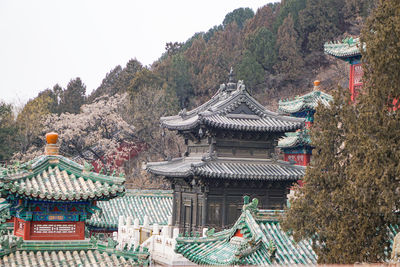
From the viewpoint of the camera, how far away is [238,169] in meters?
19.4

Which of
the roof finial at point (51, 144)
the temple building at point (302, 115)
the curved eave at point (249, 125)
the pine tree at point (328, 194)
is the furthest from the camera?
the temple building at point (302, 115)

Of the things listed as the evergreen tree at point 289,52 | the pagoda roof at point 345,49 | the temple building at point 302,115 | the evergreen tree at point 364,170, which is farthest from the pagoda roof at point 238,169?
the evergreen tree at point 289,52

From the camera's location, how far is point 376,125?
942 cm

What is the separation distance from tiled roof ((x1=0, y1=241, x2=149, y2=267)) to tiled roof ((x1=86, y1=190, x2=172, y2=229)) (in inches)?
495

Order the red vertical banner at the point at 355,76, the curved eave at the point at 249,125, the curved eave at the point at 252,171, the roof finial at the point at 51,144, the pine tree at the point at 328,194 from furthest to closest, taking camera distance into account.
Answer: the red vertical banner at the point at 355,76, the curved eave at the point at 249,125, the curved eave at the point at 252,171, the roof finial at the point at 51,144, the pine tree at the point at 328,194

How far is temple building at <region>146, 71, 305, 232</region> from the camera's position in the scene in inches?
756

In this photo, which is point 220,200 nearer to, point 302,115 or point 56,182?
point 56,182

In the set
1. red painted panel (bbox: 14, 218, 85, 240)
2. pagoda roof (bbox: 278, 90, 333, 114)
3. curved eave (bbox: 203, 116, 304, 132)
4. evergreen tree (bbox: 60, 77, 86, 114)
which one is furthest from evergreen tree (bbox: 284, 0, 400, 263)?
evergreen tree (bbox: 60, 77, 86, 114)

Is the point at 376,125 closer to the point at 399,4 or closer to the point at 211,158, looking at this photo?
the point at 399,4

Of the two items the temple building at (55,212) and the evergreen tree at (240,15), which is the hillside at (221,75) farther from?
the temple building at (55,212)

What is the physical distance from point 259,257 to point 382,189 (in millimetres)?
3089

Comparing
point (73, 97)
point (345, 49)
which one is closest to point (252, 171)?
point (345, 49)

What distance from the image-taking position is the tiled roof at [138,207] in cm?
2259

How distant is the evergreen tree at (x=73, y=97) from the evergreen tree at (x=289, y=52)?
1808 centimetres
